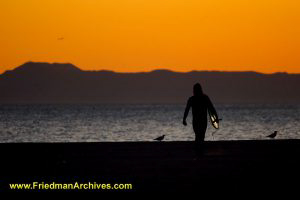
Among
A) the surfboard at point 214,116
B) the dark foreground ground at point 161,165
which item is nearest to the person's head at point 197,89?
the surfboard at point 214,116

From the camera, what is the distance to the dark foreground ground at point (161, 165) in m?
14.6

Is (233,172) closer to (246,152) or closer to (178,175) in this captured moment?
(178,175)

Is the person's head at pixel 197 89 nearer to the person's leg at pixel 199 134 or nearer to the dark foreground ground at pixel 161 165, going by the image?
the person's leg at pixel 199 134

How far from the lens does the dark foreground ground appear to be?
573 inches

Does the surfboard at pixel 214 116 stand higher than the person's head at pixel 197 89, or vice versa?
the person's head at pixel 197 89

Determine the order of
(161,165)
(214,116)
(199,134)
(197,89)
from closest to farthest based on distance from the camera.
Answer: (161,165), (197,89), (199,134), (214,116)

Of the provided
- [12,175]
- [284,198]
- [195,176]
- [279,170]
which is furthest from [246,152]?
[284,198]

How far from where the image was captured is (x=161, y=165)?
18031mm

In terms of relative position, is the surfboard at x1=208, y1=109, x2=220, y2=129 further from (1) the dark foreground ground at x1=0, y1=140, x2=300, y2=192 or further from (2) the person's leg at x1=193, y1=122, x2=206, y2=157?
(1) the dark foreground ground at x1=0, y1=140, x2=300, y2=192

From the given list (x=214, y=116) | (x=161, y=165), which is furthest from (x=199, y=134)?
(x=161, y=165)

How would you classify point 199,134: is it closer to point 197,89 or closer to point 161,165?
point 197,89

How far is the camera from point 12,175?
1588cm

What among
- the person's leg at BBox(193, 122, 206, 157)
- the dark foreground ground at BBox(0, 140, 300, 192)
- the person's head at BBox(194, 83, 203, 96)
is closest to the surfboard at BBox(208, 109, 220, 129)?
the person's leg at BBox(193, 122, 206, 157)

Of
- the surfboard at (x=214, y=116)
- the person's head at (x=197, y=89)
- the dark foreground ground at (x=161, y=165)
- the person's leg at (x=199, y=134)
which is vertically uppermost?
the person's head at (x=197, y=89)
